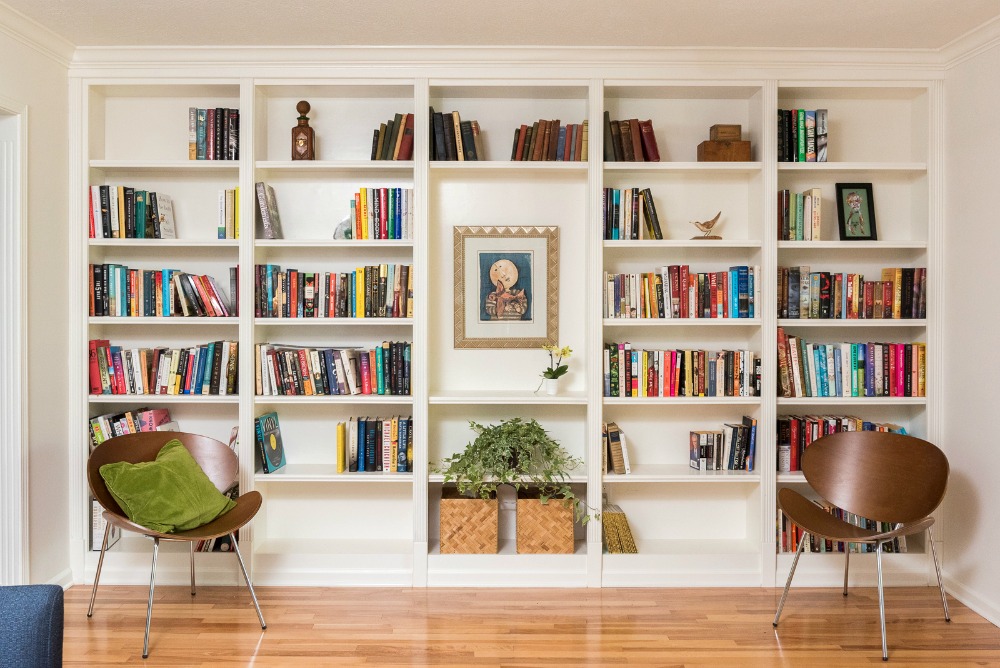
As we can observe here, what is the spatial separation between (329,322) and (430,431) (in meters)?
0.79

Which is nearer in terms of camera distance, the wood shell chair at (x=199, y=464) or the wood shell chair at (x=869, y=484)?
the wood shell chair at (x=199, y=464)

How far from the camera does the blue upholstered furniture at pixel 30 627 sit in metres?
1.57

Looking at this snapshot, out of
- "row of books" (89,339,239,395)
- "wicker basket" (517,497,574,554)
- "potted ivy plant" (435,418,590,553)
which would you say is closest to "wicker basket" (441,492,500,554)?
"potted ivy plant" (435,418,590,553)

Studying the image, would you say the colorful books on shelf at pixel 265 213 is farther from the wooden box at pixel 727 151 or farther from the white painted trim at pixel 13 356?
the wooden box at pixel 727 151

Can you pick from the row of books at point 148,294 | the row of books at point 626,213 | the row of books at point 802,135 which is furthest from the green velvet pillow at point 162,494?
the row of books at point 802,135

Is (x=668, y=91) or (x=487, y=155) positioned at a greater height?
(x=668, y=91)

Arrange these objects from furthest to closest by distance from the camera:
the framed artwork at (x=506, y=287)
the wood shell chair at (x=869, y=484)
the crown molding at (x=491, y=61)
Answer: the framed artwork at (x=506, y=287) < the crown molding at (x=491, y=61) < the wood shell chair at (x=869, y=484)

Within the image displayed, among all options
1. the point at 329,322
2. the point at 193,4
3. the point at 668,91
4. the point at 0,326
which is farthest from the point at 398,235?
the point at 0,326

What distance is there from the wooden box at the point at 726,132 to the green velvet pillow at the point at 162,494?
9.40 feet

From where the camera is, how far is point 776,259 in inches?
138

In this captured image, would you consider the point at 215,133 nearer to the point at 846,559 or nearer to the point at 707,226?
the point at 707,226

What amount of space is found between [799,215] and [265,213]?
2.60 m

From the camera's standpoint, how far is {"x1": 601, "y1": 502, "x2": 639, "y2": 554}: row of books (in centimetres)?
354

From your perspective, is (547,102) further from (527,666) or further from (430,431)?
(527,666)
